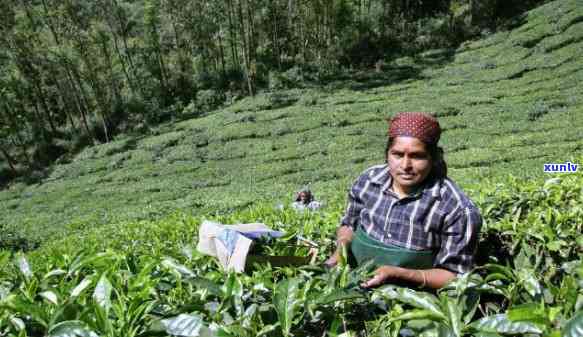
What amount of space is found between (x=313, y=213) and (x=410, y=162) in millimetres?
1947

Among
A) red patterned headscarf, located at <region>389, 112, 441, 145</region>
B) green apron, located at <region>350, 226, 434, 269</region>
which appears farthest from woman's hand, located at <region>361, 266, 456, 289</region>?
red patterned headscarf, located at <region>389, 112, 441, 145</region>

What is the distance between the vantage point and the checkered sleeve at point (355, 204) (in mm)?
2469

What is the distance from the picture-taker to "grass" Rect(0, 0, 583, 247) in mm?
11695

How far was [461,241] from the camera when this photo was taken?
6.42 ft

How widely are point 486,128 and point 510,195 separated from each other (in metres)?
12.6

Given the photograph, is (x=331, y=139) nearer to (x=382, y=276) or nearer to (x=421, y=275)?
(x=421, y=275)

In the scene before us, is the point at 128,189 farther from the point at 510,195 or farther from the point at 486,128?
the point at 510,195

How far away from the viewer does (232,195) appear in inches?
477

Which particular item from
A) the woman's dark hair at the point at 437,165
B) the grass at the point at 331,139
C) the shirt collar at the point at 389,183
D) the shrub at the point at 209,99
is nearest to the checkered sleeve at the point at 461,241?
the shirt collar at the point at 389,183

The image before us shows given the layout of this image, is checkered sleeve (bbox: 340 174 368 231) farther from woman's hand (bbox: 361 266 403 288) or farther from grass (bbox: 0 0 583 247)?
grass (bbox: 0 0 583 247)

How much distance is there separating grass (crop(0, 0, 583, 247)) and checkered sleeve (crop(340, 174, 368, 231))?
20.9 ft

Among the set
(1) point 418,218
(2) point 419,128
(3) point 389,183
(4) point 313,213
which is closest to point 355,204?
(3) point 389,183

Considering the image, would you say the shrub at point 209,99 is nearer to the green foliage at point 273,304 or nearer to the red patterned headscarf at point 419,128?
the red patterned headscarf at point 419,128

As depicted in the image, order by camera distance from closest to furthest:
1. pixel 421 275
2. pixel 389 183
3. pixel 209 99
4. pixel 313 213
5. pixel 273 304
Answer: pixel 273 304, pixel 421 275, pixel 389 183, pixel 313 213, pixel 209 99
